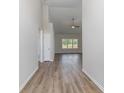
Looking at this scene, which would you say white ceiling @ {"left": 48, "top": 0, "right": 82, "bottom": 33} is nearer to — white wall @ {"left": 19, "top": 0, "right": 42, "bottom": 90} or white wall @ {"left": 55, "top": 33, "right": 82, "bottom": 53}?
white wall @ {"left": 55, "top": 33, "right": 82, "bottom": 53}

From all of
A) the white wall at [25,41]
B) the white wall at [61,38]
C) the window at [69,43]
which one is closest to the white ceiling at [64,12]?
the white wall at [61,38]

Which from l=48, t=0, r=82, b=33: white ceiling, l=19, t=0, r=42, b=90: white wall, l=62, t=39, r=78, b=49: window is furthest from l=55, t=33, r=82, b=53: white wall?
l=19, t=0, r=42, b=90: white wall

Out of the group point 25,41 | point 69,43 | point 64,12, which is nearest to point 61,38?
point 69,43

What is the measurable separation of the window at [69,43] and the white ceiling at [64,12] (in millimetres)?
2310

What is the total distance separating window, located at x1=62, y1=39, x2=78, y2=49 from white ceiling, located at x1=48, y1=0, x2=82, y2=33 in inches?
90.9

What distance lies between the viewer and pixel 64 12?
1225 cm

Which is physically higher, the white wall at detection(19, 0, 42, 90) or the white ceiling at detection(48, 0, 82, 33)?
the white ceiling at detection(48, 0, 82, 33)

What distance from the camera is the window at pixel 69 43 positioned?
1847 cm

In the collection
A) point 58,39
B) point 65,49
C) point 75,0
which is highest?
point 75,0

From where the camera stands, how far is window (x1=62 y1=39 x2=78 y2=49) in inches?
727
